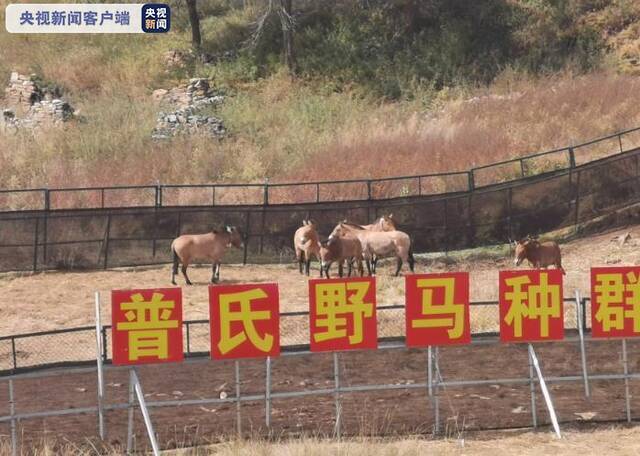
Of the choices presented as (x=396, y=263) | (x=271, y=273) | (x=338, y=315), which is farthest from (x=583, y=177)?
(x=338, y=315)

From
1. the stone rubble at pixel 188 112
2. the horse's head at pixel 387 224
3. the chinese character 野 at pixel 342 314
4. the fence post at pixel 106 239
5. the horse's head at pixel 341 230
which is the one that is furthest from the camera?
the stone rubble at pixel 188 112

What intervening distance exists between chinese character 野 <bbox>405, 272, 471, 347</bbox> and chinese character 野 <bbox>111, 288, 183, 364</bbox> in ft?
11.6

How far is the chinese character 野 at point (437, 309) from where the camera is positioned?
15.5 metres

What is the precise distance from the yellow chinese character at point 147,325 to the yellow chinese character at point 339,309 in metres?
2.22

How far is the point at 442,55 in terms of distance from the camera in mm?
45500

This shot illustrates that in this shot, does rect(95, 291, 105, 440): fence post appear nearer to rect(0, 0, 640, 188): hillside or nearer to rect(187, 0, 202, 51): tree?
rect(0, 0, 640, 188): hillside

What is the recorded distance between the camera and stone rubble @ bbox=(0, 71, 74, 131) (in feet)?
136

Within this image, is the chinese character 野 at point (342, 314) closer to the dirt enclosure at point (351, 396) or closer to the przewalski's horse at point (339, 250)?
the dirt enclosure at point (351, 396)

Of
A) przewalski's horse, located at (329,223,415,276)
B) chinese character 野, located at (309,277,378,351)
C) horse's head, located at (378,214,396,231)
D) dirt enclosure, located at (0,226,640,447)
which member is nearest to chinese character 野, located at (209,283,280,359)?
chinese character 野, located at (309,277,378,351)

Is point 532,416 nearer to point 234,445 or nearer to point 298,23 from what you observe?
point 234,445

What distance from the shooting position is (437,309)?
15.6m

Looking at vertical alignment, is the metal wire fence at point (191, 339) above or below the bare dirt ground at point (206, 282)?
below

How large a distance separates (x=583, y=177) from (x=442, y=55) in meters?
17.3

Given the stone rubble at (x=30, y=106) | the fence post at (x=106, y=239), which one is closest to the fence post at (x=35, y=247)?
the fence post at (x=106, y=239)
